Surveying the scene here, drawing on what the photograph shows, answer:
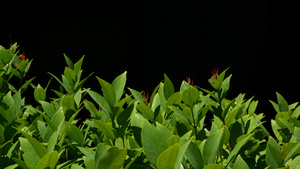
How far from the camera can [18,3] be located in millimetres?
4285

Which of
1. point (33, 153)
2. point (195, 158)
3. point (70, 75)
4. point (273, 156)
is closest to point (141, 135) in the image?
point (195, 158)

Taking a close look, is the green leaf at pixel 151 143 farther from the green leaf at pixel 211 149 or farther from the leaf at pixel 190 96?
the leaf at pixel 190 96

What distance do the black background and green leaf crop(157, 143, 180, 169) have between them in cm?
387

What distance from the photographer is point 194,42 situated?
4.97 metres

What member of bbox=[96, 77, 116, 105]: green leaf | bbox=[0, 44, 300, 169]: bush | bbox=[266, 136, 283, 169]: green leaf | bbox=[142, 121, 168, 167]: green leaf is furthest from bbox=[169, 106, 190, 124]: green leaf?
bbox=[142, 121, 168, 167]: green leaf

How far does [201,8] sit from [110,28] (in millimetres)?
996

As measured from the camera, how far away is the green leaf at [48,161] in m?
0.94

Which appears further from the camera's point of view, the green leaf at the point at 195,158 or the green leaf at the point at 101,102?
the green leaf at the point at 101,102

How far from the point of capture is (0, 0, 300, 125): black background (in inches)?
187

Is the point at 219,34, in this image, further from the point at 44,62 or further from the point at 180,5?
the point at 44,62

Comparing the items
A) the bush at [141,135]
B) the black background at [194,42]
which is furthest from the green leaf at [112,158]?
the black background at [194,42]

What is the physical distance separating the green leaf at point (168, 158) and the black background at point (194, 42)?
3870 millimetres

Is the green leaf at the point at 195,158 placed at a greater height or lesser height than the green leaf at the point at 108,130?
greater

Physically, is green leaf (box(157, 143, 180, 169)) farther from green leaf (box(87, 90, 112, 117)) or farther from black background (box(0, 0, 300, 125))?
black background (box(0, 0, 300, 125))
